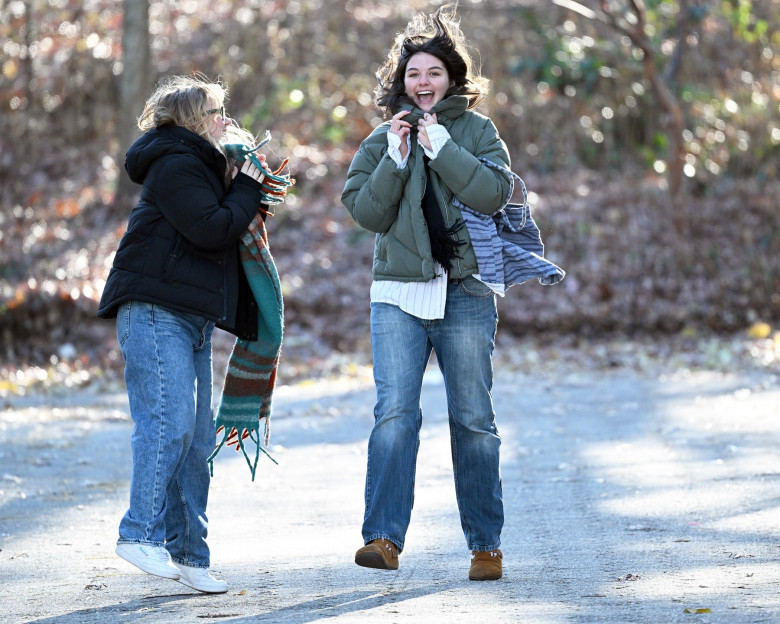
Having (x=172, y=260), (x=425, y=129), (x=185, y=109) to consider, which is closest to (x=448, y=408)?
(x=425, y=129)

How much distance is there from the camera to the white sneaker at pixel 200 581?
14.0 ft

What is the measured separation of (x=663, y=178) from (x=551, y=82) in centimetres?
276

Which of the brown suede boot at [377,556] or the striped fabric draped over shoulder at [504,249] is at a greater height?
Answer: the striped fabric draped over shoulder at [504,249]

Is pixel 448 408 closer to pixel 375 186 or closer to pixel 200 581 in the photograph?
pixel 375 186

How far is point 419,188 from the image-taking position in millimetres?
4523

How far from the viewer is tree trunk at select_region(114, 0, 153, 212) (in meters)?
17.5

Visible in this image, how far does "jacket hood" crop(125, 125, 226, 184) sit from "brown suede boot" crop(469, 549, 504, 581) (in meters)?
1.71

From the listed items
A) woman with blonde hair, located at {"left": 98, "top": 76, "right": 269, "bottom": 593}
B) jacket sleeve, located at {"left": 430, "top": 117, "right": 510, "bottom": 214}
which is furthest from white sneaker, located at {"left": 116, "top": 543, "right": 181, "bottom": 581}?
jacket sleeve, located at {"left": 430, "top": 117, "right": 510, "bottom": 214}

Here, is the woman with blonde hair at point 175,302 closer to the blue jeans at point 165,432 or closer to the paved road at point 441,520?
the blue jeans at point 165,432

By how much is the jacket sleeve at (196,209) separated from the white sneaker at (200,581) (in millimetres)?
1125

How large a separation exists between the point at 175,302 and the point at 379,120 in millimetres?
17190

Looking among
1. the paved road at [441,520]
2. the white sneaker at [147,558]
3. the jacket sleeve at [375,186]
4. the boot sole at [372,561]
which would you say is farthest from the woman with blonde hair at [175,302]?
the boot sole at [372,561]

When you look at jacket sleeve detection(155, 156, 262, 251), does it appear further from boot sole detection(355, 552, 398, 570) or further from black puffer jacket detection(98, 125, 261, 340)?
boot sole detection(355, 552, 398, 570)

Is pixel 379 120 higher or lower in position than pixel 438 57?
higher
